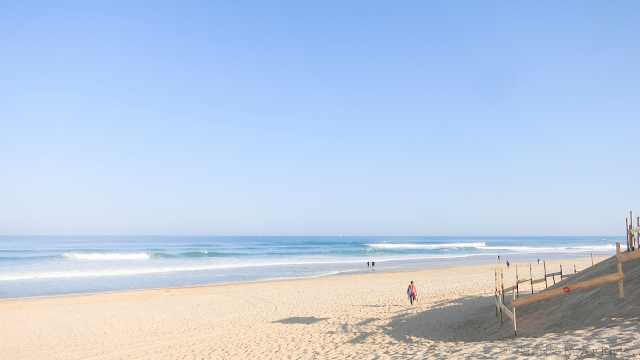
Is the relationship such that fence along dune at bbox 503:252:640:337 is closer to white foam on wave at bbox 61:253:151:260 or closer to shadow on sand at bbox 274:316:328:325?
shadow on sand at bbox 274:316:328:325

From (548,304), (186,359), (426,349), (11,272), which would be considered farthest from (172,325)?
(11,272)

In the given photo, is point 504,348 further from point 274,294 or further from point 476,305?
point 274,294

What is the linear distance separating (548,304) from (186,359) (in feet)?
32.0

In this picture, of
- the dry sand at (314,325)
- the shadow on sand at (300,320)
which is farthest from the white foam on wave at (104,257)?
the shadow on sand at (300,320)

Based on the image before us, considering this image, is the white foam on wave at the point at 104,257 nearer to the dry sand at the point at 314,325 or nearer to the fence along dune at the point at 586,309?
the dry sand at the point at 314,325

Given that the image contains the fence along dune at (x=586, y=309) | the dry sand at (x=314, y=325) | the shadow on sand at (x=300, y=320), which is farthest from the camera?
the shadow on sand at (x=300, y=320)

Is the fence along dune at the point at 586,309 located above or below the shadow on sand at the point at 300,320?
above

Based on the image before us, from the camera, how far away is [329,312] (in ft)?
53.4

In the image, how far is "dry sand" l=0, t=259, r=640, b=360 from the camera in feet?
24.8

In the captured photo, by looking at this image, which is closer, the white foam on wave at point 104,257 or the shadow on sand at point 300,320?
the shadow on sand at point 300,320

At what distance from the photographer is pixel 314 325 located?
13609 millimetres

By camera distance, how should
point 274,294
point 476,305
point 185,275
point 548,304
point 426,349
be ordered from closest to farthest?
point 426,349 < point 548,304 < point 476,305 < point 274,294 < point 185,275

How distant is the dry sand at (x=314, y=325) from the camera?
24.8ft

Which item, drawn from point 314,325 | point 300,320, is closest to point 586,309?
point 314,325
